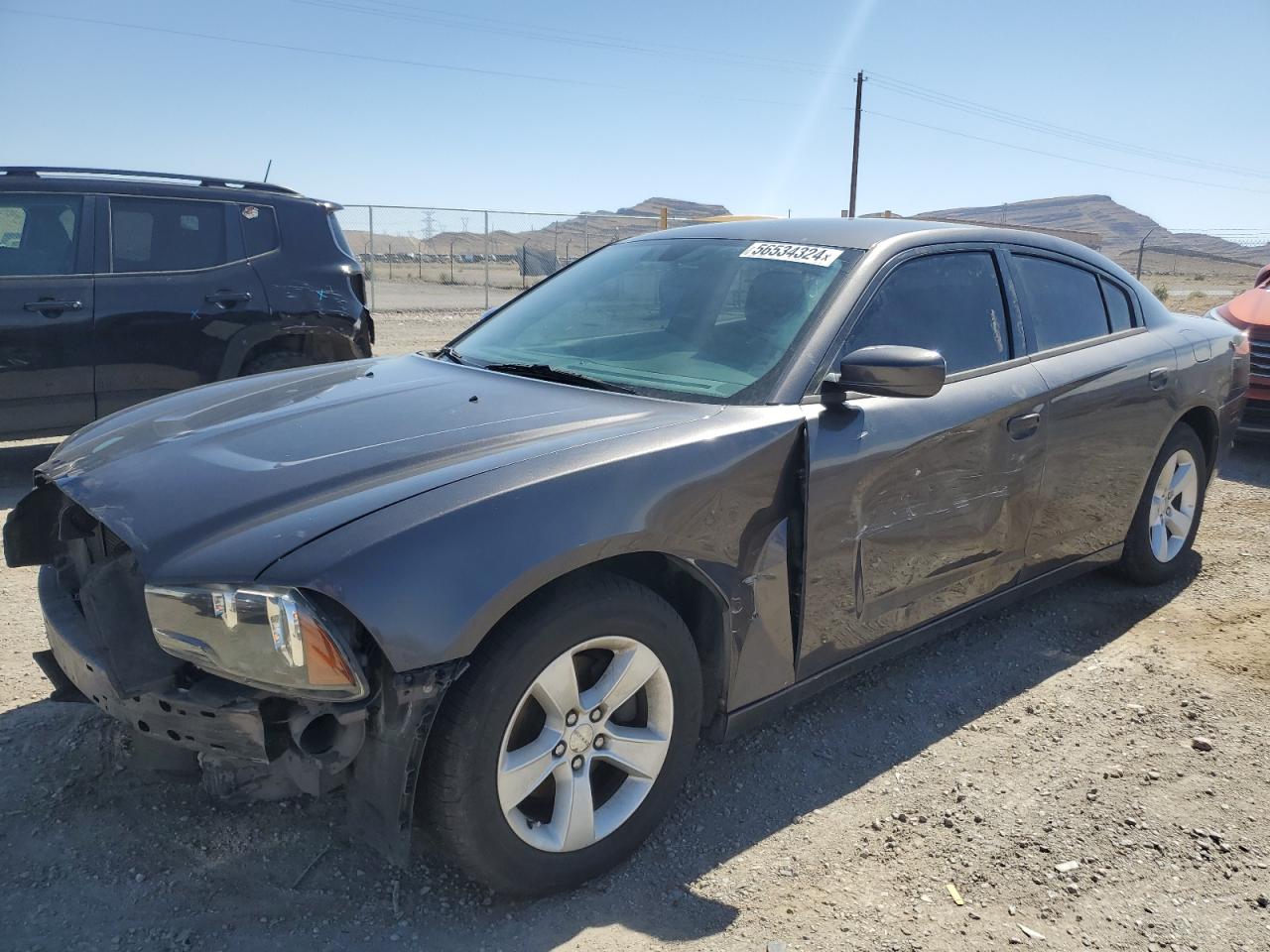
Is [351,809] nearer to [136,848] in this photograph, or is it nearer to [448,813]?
[448,813]

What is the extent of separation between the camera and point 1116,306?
425 centimetres

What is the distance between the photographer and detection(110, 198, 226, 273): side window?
20.0ft

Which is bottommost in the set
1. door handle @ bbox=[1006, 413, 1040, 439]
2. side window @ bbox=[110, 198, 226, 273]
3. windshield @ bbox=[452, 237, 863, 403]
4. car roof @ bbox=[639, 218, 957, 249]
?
door handle @ bbox=[1006, 413, 1040, 439]

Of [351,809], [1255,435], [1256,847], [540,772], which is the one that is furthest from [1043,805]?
[1255,435]

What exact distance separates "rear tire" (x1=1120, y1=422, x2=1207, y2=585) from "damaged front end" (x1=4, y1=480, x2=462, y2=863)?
11.9 ft

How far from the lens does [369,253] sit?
68.6 feet

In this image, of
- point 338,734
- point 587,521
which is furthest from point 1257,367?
point 338,734

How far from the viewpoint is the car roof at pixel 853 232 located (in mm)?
3338

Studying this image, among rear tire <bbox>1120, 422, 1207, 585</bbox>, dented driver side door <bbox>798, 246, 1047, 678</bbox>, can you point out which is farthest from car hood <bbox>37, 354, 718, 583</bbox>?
rear tire <bbox>1120, 422, 1207, 585</bbox>

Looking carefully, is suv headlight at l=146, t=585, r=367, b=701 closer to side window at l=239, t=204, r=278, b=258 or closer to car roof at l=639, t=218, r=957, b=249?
car roof at l=639, t=218, r=957, b=249

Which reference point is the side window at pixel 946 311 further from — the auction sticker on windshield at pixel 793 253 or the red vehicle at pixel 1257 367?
the red vehicle at pixel 1257 367

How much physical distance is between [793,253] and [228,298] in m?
4.42

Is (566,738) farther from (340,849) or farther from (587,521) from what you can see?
(340,849)

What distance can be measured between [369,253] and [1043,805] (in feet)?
66.4
